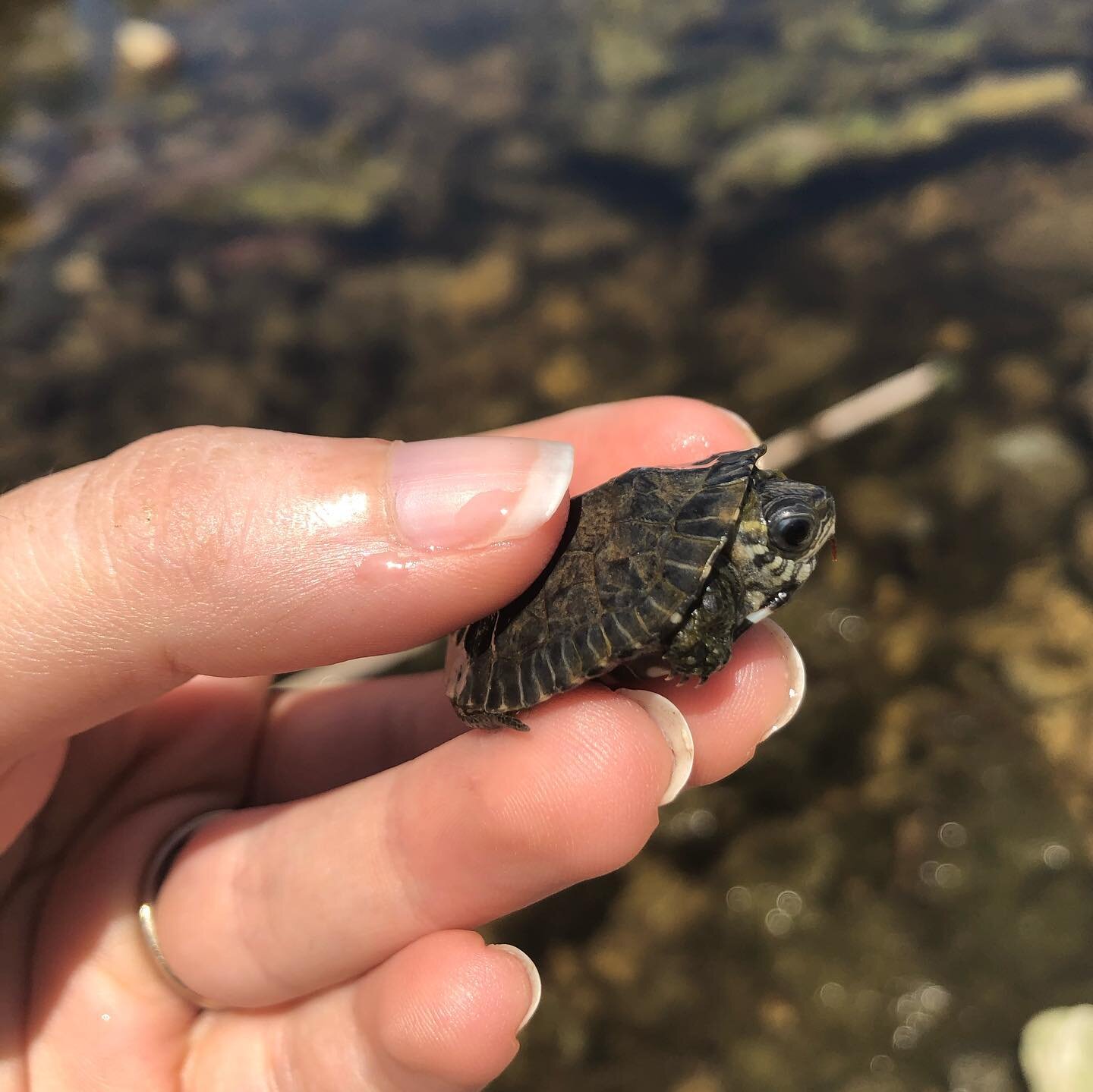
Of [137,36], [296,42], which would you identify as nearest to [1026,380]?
[296,42]

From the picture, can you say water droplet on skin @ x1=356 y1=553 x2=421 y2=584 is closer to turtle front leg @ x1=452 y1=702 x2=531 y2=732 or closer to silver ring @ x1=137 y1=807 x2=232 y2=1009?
turtle front leg @ x1=452 y1=702 x2=531 y2=732

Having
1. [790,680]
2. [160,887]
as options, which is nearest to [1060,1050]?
[790,680]

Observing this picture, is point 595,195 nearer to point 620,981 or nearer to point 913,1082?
point 620,981

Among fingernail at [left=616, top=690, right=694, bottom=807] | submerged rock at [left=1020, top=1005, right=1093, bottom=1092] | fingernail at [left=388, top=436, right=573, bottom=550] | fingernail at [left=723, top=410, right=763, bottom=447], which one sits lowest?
submerged rock at [left=1020, top=1005, right=1093, bottom=1092]

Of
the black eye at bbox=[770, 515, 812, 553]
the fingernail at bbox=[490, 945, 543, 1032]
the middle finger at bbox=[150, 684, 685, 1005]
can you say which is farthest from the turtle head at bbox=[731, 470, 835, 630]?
the fingernail at bbox=[490, 945, 543, 1032]

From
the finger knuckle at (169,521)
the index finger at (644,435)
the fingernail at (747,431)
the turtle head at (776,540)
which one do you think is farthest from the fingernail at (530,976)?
the fingernail at (747,431)

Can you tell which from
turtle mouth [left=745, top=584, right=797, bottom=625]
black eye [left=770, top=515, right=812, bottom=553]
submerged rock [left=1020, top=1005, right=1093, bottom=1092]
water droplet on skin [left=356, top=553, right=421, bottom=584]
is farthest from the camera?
submerged rock [left=1020, top=1005, right=1093, bottom=1092]

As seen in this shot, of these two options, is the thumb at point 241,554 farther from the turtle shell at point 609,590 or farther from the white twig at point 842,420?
the white twig at point 842,420
